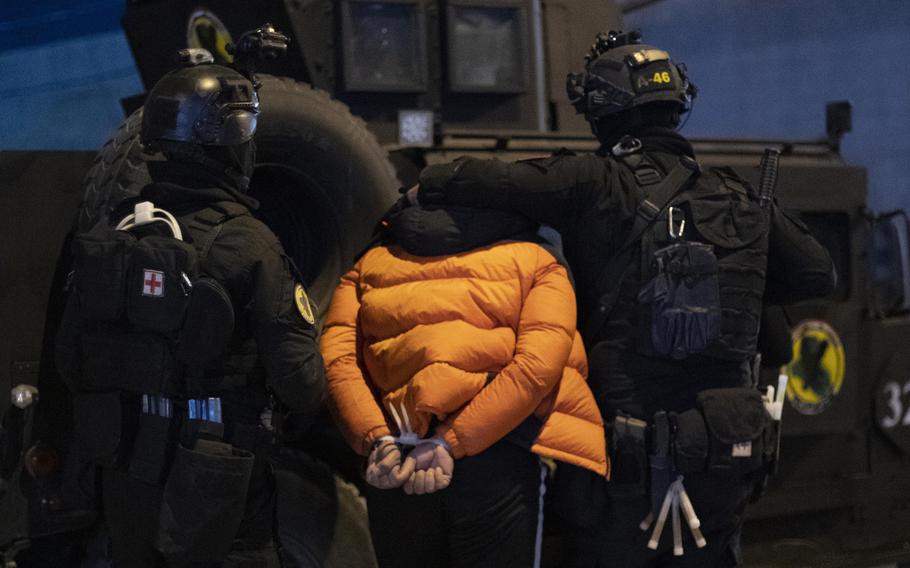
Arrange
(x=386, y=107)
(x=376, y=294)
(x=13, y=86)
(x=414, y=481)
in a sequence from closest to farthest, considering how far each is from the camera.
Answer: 1. (x=414, y=481)
2. (x=376, y=294)
3. (x=386, y=107)
4. (x=13, y=86)

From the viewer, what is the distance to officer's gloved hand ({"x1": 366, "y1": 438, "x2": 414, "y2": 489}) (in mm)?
2914

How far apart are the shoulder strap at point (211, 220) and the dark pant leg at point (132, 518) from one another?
60 cm

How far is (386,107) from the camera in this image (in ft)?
15.6

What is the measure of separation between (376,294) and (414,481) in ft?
1.66

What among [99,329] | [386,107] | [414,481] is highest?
[386,107]

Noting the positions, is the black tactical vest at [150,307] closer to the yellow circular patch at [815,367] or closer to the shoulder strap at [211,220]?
the shoulder strap at [211,220]

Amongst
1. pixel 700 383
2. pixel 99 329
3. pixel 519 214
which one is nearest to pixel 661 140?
pixel 519 214

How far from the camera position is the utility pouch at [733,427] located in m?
3.14

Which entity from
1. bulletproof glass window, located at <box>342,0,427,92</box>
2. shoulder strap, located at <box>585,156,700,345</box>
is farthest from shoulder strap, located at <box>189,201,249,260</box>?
bulletproof glass window, located at <box>342,0,427,92</box>

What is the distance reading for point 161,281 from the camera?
284 cm

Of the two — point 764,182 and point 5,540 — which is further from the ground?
point 764,182

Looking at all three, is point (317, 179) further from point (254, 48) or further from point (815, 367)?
point (815, 367)

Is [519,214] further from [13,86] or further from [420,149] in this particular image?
[13,86]

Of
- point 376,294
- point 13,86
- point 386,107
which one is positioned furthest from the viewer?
point 13,86
